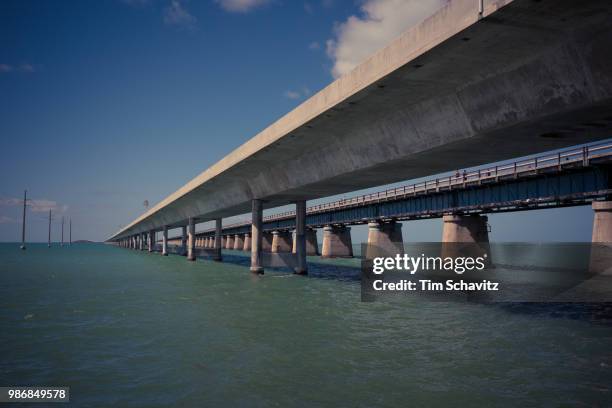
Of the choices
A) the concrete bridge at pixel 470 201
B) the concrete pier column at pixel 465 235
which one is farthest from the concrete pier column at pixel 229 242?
the concrete pier column at pixel 465 235

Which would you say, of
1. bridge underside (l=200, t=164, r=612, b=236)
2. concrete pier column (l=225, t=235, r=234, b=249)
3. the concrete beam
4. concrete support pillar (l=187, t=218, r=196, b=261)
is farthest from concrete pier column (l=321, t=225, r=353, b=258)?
concrete pier column (l=225, t=235, r=234, b=249)

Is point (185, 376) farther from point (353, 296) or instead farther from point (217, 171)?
point (217, 171)

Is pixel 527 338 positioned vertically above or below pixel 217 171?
below

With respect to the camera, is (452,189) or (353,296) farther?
(452,189)

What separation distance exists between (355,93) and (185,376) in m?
10.2

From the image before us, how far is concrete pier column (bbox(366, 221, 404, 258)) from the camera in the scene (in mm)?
61844

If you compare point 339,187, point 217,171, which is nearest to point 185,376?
point 339,187

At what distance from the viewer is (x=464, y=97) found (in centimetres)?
1438

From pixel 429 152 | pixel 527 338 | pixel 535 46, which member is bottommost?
pixel 527 338

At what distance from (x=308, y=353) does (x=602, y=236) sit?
33.9 m

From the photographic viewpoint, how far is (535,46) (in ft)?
37.5

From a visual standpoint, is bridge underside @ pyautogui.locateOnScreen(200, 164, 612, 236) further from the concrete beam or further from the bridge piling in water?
the bridge piling in water

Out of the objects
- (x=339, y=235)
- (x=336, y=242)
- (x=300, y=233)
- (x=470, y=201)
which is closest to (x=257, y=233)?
(x=300, y=233)

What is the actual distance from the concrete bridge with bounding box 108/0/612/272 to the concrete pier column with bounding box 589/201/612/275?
21.4 metres
